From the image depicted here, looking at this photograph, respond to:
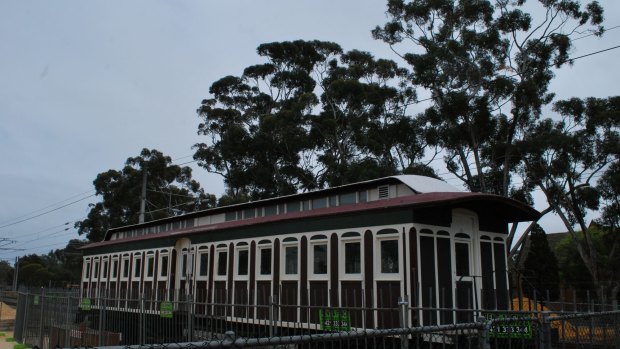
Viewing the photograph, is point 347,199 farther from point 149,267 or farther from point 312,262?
point 149,267

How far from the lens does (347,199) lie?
562 inches

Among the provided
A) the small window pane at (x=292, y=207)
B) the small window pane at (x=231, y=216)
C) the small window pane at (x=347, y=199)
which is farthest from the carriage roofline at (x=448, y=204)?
the small window pane at (x=231, y=216)

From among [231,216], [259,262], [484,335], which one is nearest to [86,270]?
[231,216]

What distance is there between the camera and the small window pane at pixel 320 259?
12242 mm

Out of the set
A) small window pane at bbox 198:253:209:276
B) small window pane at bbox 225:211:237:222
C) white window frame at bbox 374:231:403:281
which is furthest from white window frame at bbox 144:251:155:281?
white window frame at bbox 374:231:403:281

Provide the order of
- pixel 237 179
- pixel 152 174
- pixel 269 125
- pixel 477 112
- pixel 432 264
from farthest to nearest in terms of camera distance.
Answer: pixel 152 174, pixel 237 179, pixel 269 125, pixel 477 112, pixel 432 264

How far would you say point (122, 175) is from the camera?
162 ft

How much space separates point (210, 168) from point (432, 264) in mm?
31599

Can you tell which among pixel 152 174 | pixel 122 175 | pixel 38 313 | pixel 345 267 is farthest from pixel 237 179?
pixel 345 267

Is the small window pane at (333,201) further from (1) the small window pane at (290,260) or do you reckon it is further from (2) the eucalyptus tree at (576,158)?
(2) the eucalyptus tree at (576,158)

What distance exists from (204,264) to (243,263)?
2190mm

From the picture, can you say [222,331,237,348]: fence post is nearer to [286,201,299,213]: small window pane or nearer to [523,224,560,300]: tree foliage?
[286,201,299,213]: small window pane

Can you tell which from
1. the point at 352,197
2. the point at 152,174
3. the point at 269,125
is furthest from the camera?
the point at 152,174

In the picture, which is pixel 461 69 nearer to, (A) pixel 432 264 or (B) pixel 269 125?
(B) pixel 269 125
